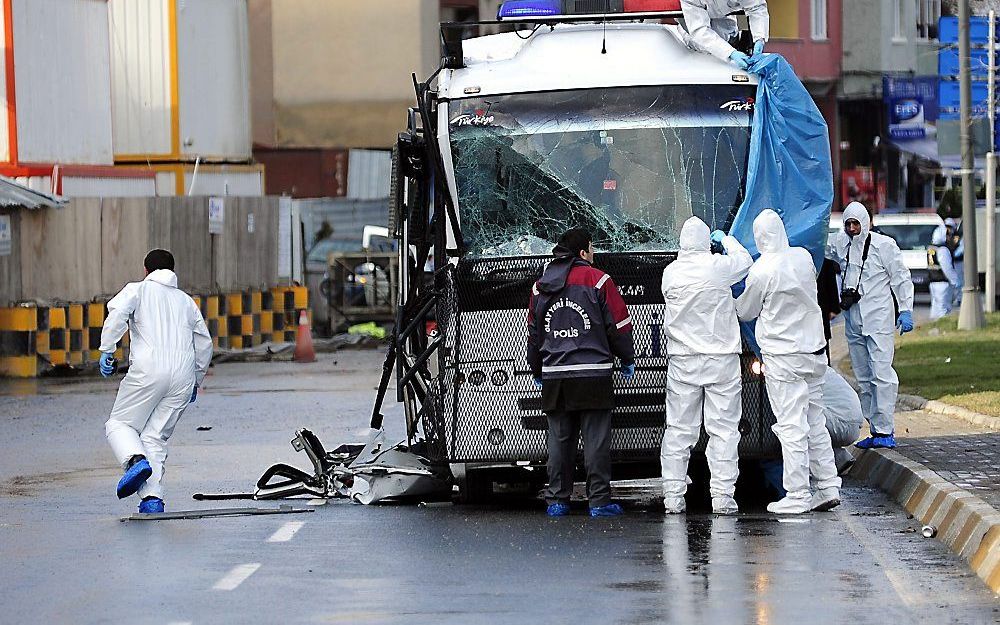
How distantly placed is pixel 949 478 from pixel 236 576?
15.7 ft

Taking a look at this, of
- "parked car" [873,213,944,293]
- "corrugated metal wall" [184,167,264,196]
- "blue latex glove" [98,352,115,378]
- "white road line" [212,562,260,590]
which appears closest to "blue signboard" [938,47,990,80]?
"parked car" [873,213,944,293]

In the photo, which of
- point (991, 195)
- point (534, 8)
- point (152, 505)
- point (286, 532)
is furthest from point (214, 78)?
point (286, 532)

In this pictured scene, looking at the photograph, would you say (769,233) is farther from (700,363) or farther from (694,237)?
(700,363)

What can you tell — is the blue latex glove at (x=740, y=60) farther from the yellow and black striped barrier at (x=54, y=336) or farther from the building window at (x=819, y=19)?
the building window at (x=819, y=19)

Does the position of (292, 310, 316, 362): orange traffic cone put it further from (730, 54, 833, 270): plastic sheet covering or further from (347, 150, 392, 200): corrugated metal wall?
(347, 150, 392, 200): corrugated metal wall

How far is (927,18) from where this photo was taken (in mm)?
54125

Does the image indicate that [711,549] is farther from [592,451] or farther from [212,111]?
[212,111]

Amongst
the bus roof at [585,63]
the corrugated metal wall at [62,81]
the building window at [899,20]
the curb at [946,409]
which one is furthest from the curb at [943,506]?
the building window at [899,20]

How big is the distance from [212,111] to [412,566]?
25073mm

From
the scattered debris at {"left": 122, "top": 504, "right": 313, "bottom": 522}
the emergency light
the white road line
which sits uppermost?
the emergency light

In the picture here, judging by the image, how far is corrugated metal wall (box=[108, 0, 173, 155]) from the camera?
3275 centimetres

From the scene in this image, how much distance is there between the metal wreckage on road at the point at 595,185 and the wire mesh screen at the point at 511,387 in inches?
0.5

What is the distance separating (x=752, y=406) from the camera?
1188 cm

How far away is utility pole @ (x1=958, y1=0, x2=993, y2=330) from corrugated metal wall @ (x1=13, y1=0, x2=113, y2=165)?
515 inches
